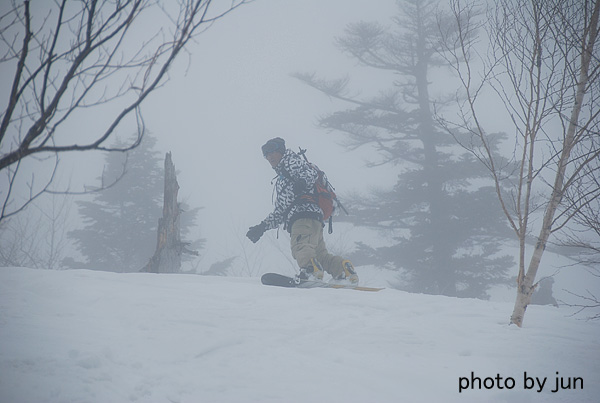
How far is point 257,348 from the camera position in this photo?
6.91 feet

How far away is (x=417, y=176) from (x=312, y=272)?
10.2 meters

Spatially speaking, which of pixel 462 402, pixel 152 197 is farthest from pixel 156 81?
pixel 152 197

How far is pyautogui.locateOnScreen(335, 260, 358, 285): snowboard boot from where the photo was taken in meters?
4.71

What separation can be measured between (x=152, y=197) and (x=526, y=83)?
15689mm

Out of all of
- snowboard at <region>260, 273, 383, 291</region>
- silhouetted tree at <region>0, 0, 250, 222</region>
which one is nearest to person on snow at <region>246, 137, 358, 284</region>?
snowboard at <region>260, 273, 383, 291</region>

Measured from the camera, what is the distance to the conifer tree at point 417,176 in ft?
43.2

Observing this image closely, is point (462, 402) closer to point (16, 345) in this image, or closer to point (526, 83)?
point (16, 345)

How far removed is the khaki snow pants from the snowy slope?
1.55m

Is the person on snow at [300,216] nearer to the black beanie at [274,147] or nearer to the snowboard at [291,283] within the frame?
the black beanie at [274,147]

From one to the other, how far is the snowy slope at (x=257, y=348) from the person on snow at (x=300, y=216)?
1.54m

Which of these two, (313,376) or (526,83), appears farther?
(526,83)

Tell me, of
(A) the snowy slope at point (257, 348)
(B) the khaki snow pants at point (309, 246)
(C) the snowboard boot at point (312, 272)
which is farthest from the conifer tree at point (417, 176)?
(A) the snowy slope at point (257, 348)

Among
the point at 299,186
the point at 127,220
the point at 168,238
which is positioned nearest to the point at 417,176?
the point at 168,238

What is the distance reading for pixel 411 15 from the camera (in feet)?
51.1
